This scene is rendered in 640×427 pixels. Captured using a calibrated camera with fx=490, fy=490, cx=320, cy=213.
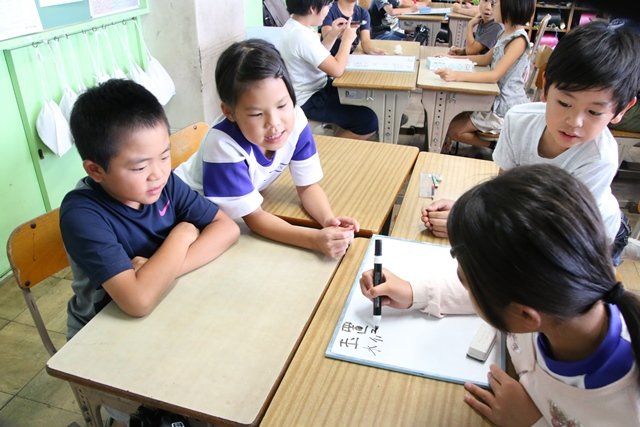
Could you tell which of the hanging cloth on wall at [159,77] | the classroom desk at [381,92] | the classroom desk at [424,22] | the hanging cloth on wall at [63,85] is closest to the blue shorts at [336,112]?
the classroom desk at [381,92]

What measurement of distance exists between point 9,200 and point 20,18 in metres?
0.77

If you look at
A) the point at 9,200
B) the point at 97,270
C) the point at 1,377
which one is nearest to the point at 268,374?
the point at 97,270

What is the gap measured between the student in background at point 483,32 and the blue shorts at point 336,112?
3.73 ft

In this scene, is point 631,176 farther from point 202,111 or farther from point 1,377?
point 1,377

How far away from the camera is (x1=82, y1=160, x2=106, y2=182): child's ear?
1066 millimetres

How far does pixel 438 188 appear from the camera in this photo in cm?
154

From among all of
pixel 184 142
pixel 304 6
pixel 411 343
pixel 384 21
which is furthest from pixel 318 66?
pixel 384 21

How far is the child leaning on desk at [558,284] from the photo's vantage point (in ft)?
2.07

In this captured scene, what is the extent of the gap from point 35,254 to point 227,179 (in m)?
0.49

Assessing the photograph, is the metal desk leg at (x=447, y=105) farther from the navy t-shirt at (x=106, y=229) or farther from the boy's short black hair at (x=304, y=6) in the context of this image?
the navy t-shirt at (x=106, y=229)

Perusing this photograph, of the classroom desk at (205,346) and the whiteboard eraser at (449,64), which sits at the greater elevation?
the whiteboard eraser at (449,64)

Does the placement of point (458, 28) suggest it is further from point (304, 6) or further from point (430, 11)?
point (304, 6)

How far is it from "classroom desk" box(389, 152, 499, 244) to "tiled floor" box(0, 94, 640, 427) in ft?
3.92

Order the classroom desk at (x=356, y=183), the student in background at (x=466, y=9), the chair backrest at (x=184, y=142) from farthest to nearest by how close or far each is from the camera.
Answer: the student in background at (x=466, y=9), the chair backrest at (x=184, y=142), the classroom desk at (x=356, y=183)
